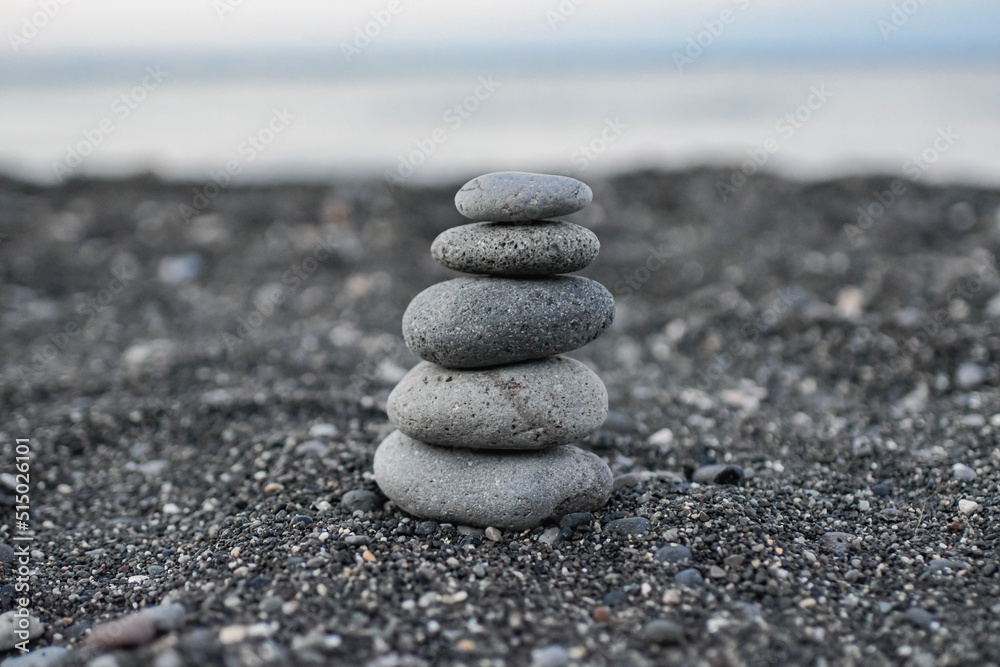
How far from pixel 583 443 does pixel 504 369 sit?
169 centimetres

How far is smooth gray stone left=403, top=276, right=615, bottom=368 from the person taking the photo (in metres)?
4.75

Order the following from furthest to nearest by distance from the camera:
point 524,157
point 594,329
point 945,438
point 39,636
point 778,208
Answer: point 524,157
point 778,208
point 945,438
point 594,329
point 39,636

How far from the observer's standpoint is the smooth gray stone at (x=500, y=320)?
4750 millimetres

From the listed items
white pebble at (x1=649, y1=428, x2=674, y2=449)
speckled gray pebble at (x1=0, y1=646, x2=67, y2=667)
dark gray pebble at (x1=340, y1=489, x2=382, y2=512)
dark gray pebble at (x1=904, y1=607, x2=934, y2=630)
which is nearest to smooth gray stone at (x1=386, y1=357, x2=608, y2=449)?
dark gray pebble at (x1=340, y1=489, x2=382, y2=512)

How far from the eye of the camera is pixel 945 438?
6352mm

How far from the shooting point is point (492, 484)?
482cm

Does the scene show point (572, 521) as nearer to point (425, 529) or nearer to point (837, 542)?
point (425, 529)

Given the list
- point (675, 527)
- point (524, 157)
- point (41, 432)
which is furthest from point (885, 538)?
point (524, 157)

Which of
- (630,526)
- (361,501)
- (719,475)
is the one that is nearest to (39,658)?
(361,501)

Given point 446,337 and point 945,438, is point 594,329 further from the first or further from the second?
point 945,438

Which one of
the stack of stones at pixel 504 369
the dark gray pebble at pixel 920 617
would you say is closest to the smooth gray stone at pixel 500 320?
the stack of stones at pixel 504 369

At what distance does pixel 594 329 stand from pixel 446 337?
0.89 m

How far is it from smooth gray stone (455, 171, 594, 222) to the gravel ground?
5.90ft

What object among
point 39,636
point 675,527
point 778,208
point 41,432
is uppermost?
point 778,208
